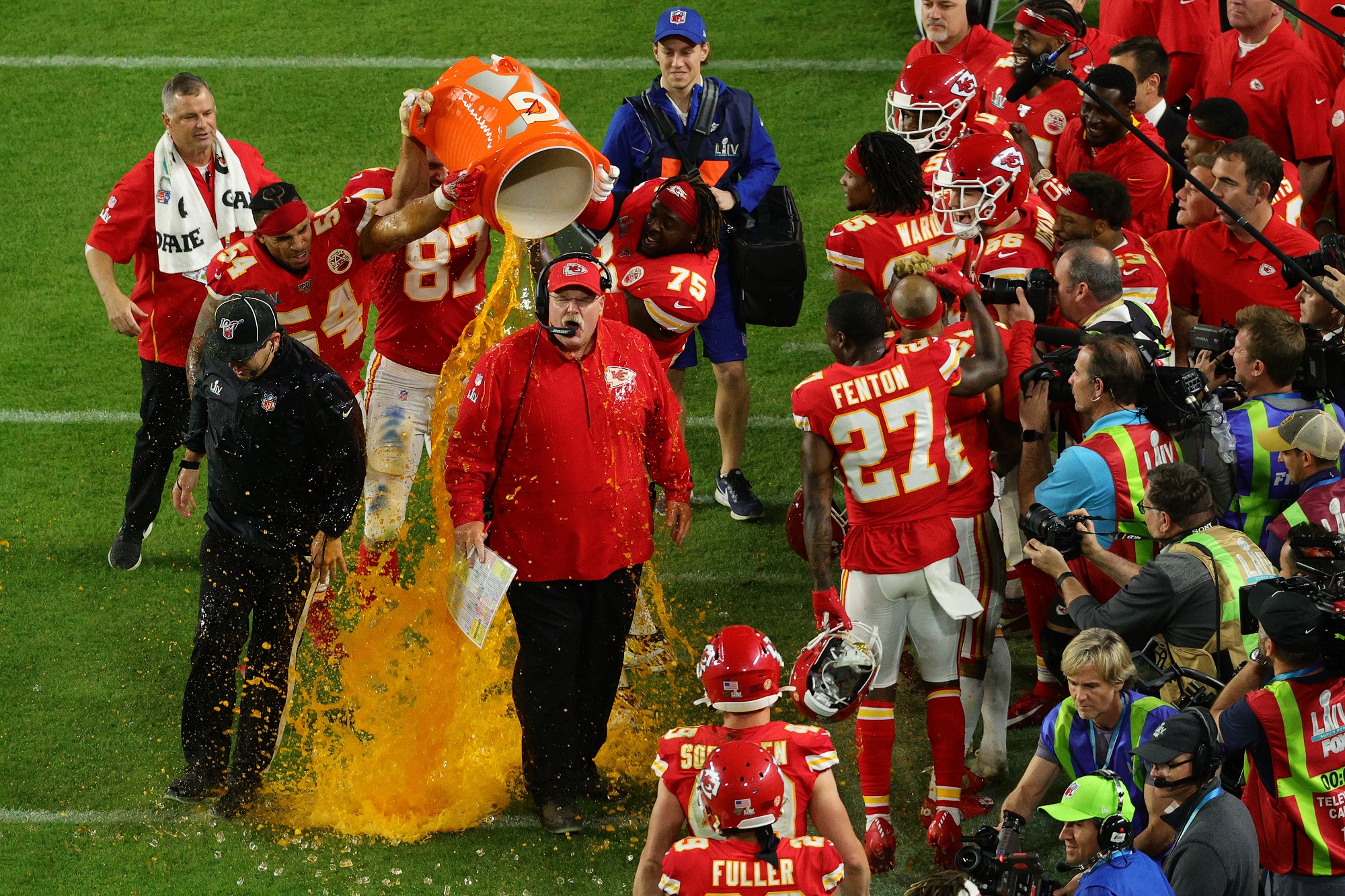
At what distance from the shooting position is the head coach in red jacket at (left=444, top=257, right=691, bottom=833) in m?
4.79

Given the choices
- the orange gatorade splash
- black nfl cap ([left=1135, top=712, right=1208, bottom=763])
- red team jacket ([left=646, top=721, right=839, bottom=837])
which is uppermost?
black nfl cap ([left=1135, top=712, right=1208, bottom=763])

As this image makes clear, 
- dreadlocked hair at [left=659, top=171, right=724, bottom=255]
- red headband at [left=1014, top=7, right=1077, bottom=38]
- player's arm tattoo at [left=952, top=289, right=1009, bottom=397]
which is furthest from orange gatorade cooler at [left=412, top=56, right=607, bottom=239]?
red headband at [left=1014, top=7, right=1077, bottom=38]

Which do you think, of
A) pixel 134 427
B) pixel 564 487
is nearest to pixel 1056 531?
pixel 564 487

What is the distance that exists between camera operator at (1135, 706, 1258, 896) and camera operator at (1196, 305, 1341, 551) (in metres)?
1.33

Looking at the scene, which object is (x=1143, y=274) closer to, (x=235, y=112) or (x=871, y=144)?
(x=871, y=144)

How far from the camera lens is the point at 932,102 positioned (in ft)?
20.8

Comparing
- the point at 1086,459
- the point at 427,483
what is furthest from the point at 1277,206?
the point at 427,483

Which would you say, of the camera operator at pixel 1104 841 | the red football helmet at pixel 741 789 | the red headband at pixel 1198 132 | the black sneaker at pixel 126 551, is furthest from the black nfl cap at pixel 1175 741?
the black sneaker at pixel 126 551

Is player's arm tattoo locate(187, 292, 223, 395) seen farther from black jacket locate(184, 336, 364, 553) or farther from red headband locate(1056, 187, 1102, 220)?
red headband locate(1056, 187, 1102, 220)

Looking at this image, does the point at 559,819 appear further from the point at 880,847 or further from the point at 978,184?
the point at 978,184

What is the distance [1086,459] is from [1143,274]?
1228mm

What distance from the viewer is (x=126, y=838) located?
16.5ft

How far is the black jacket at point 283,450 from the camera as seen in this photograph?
15.9 feet

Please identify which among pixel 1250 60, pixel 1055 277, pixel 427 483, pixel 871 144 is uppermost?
pixel 1250 60
